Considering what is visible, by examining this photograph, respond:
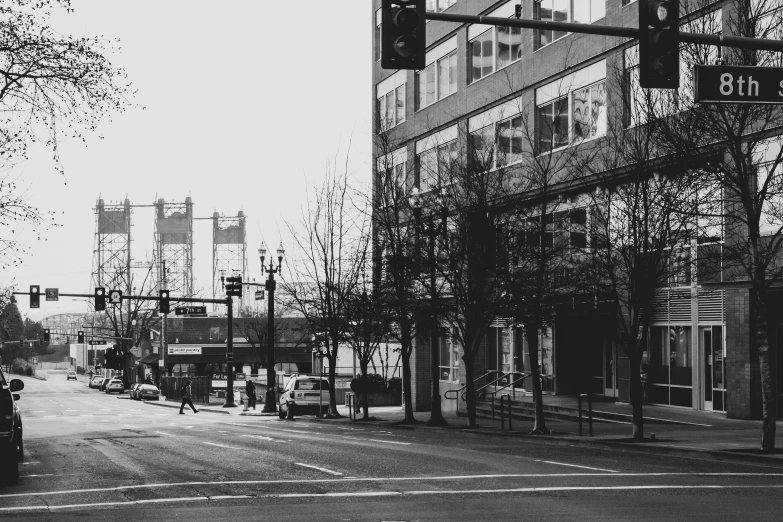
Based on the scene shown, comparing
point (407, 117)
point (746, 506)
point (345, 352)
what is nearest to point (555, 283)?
point (746, 506)

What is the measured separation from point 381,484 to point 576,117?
76.1ft

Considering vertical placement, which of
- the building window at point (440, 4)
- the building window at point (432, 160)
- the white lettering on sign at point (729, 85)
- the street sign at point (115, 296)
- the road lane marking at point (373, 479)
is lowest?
the road lane marking at point (373, 479)

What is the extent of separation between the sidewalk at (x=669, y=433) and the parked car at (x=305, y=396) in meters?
8.38

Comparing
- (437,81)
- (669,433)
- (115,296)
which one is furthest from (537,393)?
(115,296)

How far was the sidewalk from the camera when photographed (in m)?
20.5

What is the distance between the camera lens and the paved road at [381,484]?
485 inches

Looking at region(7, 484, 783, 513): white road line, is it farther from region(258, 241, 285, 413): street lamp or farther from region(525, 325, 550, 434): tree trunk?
region(258, 241, 285, 413): street lamp

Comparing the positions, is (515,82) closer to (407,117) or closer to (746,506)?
(407,117)

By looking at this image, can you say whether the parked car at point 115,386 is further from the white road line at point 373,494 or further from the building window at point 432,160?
the white road line at point 373,494

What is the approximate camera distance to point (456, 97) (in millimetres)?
44281

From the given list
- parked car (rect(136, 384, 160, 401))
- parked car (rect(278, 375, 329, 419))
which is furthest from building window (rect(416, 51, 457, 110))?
parked car (rect(136, 384, 160, 401))

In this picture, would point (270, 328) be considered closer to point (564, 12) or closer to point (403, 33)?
point (564, 12)

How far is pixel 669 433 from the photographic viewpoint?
25578 mm

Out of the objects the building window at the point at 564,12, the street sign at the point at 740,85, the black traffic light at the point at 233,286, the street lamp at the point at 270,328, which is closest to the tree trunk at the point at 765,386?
the street sign at the point at 740,85
